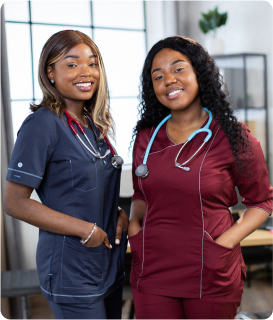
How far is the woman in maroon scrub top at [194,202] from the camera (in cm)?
115

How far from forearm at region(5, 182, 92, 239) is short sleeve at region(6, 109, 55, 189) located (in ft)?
0.12

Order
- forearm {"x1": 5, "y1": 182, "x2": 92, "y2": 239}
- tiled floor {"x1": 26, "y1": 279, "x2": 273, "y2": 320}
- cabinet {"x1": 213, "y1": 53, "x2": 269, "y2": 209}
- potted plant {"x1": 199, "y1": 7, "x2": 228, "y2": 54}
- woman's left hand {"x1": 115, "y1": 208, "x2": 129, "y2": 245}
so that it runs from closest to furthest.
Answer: forearm {"x1": 5, "y1": 182, "x2": 92, "y2": 239} < woman's left hand {"x1": 115, "y1": 208, "x2": 129, "y2": 245} < tiled floor {"x1": 26, "y1": 279, "x2": 273, "y2": 320} < cabinet {"x1": 213, "y1": 53, "x2": 269, "y2": 209} < potted plant {"x1": 199, "y1": 7, "x2": 228, "y2": 54}

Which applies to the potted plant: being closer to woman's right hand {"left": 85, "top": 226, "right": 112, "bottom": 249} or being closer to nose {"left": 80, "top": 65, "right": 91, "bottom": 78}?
nose {"left": 80, "top": 65, "right": 91, "bottom": 78}

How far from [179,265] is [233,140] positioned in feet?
1.60

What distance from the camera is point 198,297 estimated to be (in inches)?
44.9

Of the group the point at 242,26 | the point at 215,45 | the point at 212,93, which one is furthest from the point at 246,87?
the point at 212,93

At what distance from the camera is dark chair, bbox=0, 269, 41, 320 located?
188 cm

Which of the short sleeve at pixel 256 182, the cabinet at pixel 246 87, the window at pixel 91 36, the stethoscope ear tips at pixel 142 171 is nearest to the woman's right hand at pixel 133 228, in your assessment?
the stethoscope ear tips at pixel 142 171

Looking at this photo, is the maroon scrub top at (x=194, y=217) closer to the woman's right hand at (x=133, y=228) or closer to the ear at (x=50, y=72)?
the woman's right hand at (x=133, y=228)

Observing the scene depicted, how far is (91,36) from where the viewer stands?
353 cm

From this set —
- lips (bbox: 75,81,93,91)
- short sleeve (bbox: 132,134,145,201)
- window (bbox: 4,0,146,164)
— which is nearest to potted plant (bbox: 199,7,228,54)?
window (bbox: 4,0,146,164)

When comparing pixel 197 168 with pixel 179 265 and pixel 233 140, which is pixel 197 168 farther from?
pixel 179 265

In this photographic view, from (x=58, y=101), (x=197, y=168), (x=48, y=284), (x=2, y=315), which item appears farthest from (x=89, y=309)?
(x=2, y=315)

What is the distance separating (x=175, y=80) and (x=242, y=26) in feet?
8.75
